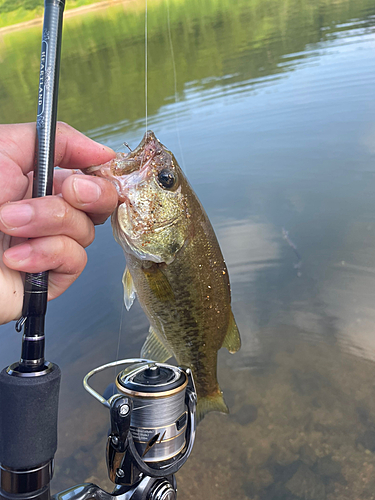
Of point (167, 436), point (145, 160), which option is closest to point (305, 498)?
point (167, 436)

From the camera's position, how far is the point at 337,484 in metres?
2.69

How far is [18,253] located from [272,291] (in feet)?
10.5

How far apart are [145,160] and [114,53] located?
A: 20449 millimetres

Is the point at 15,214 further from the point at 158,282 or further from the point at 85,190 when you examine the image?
the point at 158,282

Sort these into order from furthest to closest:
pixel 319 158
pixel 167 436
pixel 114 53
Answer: pixel 114 53, pixel 319 158, pixel 167 436

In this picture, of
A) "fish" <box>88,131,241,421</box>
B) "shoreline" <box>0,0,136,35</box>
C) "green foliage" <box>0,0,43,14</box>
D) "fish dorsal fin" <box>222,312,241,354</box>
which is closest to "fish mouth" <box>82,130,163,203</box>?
"fish" <box>88,131,241,421</box>

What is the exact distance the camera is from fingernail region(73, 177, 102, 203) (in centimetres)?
145

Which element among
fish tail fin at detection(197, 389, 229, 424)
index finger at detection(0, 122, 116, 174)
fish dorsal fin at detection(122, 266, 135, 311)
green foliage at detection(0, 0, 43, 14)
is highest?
green foliage at detection(0, 0, 43, 14)

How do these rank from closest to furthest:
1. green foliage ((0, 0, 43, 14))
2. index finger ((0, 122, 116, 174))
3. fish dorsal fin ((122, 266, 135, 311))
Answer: index finger ((0, 122, 116, 174))
fish dorsal fin ((122, 266, 135, 311))
green foliage ((0, 0, 43, 14))

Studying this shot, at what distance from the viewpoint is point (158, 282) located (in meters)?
1.83

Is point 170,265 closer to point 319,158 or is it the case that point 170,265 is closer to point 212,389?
point 212,389

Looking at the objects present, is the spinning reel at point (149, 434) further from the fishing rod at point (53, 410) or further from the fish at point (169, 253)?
the fish at point (169, 253)

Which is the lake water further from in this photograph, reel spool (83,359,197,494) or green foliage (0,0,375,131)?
reel spool (83,359,197,494)

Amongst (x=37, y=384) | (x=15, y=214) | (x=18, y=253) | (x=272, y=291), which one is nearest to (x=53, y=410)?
(x=37, y=384)
